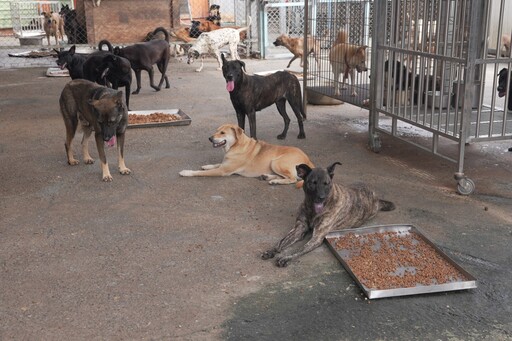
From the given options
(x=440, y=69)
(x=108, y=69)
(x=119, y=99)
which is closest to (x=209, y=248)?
(x=119, y=99)

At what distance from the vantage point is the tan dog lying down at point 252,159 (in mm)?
5684

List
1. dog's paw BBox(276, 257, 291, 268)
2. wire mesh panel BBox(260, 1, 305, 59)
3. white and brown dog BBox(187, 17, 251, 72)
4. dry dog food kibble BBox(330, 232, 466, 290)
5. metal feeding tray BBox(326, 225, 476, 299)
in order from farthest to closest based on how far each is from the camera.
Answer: wire mesh panel BBox(260, 1, 305, 59)
white and brown dog BBox(187, 17, 251, 72)
dog's paw BBox(276, 257, 291, 268)
dry dog food kibble BBox(330, 232, 466, 290)
metal feeding tray BBox(326, 225, 476, 299)

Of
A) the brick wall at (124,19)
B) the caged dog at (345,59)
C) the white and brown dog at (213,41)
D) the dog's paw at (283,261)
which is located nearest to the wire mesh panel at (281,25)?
the white and brown dog at (213,41)

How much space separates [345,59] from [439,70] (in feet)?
5.48

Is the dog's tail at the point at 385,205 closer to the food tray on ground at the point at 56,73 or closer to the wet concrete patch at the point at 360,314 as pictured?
the wet concrete patch at the point at 360,314

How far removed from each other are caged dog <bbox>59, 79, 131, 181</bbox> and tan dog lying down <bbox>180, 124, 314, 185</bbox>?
80cm

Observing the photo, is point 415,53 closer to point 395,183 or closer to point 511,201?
point 395,183

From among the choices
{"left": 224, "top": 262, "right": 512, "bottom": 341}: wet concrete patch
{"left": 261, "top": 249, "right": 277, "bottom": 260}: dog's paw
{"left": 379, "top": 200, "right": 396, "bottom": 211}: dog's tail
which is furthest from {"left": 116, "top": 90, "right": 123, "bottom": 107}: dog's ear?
{"left": 224, "top": 262, "right": 512, "bottom": 341}: wet concrete patch

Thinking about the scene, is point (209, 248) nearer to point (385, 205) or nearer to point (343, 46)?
point (385, 205)

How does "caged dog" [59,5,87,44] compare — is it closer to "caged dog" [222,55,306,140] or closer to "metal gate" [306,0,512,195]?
"caged dog" [222,55,306,140]

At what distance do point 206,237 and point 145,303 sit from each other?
106 cm

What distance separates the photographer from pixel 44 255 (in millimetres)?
4172

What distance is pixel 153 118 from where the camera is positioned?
8391 mm

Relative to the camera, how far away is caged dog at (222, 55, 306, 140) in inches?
264
